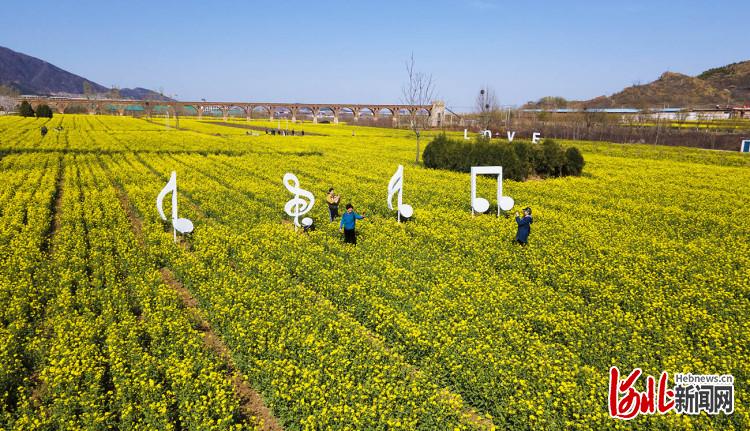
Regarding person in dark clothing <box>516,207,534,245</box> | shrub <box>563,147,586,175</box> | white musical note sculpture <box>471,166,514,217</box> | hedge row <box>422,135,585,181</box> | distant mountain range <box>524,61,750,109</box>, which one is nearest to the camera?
person in dark clothing <box>516,207,534,245</box>

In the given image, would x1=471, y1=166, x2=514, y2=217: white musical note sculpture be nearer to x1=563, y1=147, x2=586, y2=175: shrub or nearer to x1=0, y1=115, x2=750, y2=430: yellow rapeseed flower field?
x1=0, y1=115, x2=750, y2=430: yellow rapeseed flower field

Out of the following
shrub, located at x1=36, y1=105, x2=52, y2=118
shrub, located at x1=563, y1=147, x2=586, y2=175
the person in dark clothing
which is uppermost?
shrub, located at x1=36, y1=105, x2=52, y2=118

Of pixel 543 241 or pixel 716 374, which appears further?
pixel 543 241

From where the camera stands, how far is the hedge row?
100 feet

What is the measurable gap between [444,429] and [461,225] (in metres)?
12.0

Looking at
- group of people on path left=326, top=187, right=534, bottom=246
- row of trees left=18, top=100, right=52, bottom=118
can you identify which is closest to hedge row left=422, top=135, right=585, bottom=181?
group of people on path left=326, top=187, right=534, bottom=246

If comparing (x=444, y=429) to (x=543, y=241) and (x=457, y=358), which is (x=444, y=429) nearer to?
(x=457, y=358)

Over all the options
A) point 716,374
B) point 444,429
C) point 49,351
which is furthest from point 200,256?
point 716,374

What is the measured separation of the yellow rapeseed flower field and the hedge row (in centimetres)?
973

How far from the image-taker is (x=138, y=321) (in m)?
9.93

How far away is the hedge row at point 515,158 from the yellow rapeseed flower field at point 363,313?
9.73 m

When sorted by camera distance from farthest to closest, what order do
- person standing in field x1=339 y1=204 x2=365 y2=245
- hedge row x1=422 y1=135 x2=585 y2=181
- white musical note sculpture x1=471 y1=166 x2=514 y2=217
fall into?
hedge row x1=422 y1=135 x2=585 y2=181
white musical note sculpture x1=471 y1=166 x2=514 y2=217
person standing in field x1=339 y1=204 x2=365 y2=245

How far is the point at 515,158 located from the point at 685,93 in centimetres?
19008

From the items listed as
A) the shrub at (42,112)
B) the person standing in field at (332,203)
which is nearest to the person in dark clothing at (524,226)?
the person standing in field at (332,203)
